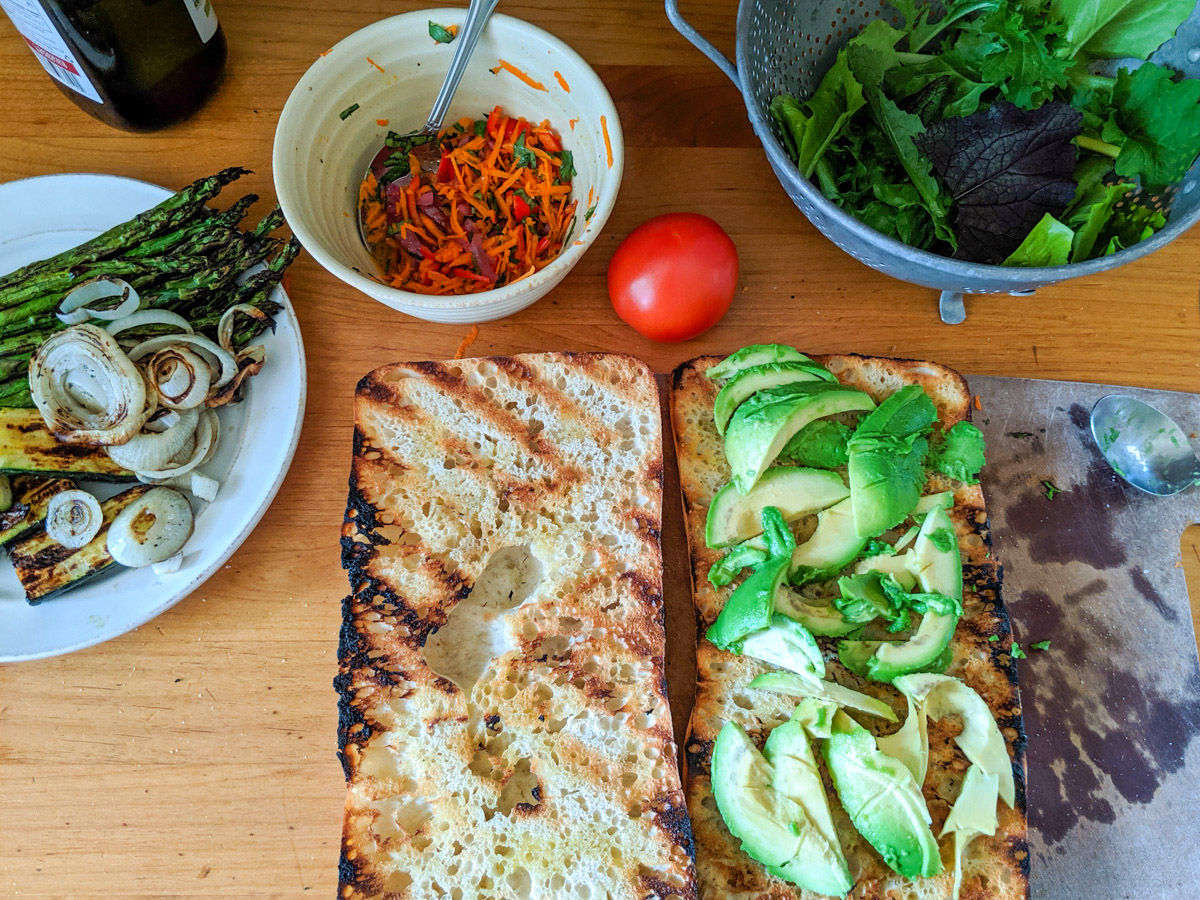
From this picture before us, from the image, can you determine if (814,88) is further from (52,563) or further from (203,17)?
(52,563)

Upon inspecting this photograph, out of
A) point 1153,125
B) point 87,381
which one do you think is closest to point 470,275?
point 87,381

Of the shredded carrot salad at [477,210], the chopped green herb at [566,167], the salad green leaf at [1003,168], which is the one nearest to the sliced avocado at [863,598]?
the salad green leaf at [1003,168]

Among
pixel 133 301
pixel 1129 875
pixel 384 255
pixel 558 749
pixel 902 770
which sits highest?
pixel 133 301

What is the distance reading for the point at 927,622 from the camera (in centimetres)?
173

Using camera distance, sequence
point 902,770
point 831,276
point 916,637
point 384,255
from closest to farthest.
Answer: point 902,770 < point 916,637 < point 384,255 < point 831,276

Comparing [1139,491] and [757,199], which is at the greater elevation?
[757,199]

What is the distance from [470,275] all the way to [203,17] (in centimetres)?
99

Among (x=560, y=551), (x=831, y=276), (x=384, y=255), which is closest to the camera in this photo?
(x=560, y=551)

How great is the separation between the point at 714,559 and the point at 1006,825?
35.0 inches

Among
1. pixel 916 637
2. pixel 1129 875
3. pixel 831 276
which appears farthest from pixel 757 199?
pixel 1129 875

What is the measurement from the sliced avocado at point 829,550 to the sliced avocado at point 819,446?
117 millimetres

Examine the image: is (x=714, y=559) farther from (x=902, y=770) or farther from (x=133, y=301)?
(x=133, y=301)

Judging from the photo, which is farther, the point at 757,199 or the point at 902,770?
the point at 757,199

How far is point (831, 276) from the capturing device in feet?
7.11
